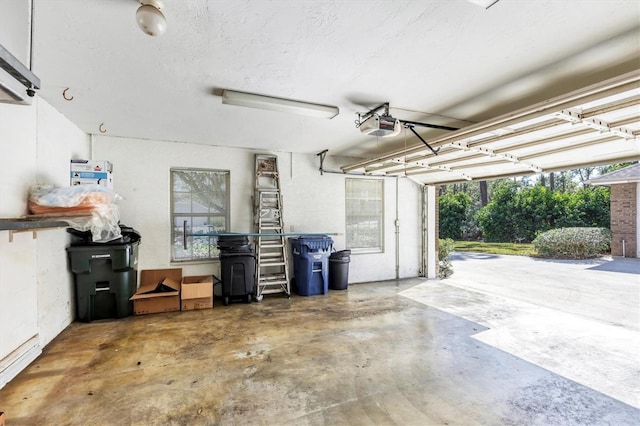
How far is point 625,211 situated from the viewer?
1007 centimetres

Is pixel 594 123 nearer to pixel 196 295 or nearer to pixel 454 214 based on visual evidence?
pixel 196 295

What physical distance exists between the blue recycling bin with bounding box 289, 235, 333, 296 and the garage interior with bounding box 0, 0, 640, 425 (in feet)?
2.52

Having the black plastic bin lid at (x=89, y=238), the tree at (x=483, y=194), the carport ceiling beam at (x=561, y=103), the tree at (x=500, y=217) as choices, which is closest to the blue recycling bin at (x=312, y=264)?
the black plastic bin lid at (x=89, y=238)

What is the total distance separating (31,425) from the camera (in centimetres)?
204

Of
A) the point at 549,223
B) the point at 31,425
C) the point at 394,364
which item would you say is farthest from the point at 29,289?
the point at 549,223

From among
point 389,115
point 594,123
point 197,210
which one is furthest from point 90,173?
point 594,123

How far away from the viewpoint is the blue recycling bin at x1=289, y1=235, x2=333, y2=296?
5527 mm

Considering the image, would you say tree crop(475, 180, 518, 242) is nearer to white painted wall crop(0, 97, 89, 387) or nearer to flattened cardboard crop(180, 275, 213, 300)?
flattened cardboard crop(180, 275, 213, 300)

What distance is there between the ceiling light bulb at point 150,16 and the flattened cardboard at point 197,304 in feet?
12.9

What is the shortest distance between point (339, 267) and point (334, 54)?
431cm

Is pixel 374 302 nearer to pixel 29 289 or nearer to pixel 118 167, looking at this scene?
pixel 29 289

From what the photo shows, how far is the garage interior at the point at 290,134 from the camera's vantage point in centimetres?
203

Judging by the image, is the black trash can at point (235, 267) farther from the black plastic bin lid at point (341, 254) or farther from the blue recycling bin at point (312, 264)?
the black plastic bin lid at point (341, 254)

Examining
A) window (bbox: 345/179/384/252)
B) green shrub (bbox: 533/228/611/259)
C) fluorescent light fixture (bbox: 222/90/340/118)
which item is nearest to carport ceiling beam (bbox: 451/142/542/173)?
fluorescent light fixture (bbox: 222/90/340/118)
